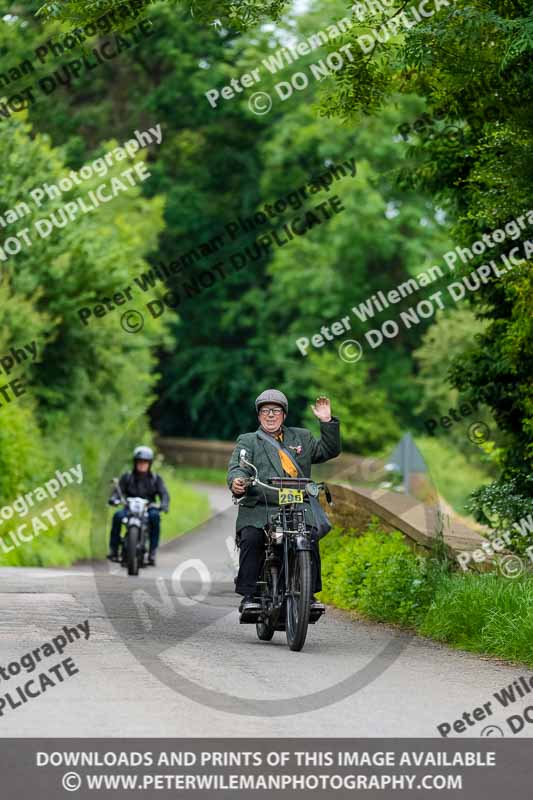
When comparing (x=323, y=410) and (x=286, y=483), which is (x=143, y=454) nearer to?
(x=323, y=410)

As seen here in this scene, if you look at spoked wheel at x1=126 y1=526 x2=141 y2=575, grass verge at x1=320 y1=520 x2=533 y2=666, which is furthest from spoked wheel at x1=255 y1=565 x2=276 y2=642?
spoked wheel at x1=126 y1=526 x2=141 y2=575

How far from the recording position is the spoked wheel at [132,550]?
20.4 metres

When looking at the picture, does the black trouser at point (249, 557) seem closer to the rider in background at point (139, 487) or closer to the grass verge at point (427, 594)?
the grass verge at point (427, 594)

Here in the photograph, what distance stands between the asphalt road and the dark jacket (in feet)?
19.4

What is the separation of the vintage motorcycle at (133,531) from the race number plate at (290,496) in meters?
9.40

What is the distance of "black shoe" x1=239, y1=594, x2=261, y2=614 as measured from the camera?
1158 cm

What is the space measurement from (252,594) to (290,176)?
40.8m

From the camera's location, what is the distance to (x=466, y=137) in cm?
1605

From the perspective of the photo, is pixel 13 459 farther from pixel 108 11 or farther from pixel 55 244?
pixel 108 11

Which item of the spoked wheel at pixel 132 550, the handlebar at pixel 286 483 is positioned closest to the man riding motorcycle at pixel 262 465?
the handlebar at pixel 286 483

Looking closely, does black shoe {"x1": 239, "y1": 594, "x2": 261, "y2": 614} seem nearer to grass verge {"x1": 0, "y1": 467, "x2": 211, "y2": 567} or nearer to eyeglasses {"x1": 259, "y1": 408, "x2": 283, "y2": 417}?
eyeglasses {"x1": 259, "y1": 408, "x2": 283, "y2": 417}

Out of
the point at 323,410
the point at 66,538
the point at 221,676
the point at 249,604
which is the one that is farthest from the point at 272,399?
the point at 66,538

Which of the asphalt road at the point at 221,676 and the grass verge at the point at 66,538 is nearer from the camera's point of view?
the asphalt road at the point at 221,676
